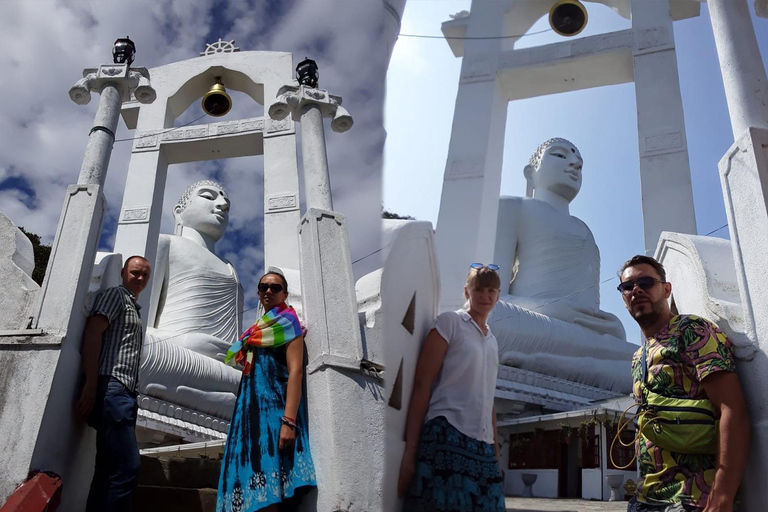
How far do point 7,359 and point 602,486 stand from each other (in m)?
5.76

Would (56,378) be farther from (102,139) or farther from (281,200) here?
(281,200)

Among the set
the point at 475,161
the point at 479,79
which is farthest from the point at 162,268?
the point at 479,79

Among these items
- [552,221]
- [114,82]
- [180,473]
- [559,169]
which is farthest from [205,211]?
[180,473]

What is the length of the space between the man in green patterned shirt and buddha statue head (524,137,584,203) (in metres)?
8.34

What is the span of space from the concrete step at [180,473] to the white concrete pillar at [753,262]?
6.51 feet

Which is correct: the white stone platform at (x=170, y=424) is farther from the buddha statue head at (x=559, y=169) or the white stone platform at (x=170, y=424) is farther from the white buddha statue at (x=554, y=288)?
the buddha statue head at (x=559, y=169)

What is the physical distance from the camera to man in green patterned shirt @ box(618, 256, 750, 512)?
1.89 metres

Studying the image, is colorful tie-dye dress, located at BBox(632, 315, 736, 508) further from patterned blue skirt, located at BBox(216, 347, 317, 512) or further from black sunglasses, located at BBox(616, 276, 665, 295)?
patterned blue skirt, located at BBox(216, 347, 317, 512)

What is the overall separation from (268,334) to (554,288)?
296 inches

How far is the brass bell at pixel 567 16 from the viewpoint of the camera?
10.2 m

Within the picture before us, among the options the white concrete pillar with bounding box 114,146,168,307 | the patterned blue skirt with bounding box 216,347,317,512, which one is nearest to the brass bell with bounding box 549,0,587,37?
the white concrete pillar with bounding box 114,146,168,307

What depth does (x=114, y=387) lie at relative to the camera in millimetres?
2596

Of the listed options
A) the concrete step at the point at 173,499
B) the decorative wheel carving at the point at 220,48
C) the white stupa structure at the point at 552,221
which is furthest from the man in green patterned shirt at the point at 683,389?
the decorative wheel carving at the point at 220,48

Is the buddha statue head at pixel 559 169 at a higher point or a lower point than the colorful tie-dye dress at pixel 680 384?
higher
